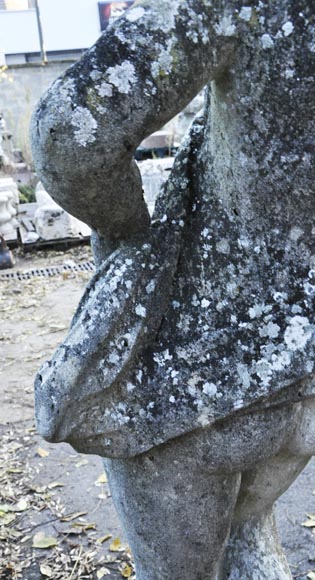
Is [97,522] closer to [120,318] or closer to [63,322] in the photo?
[120,318]

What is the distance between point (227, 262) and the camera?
1013 millimetres

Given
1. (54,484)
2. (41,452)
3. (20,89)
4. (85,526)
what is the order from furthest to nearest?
(20,89) < (41,452) < (54,484) < (85,526)

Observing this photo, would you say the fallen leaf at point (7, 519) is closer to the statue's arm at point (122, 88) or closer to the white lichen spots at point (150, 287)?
the white lichen spots at point (150, 287)

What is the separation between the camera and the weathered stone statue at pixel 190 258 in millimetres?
881

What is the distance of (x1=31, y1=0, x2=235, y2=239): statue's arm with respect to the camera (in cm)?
87

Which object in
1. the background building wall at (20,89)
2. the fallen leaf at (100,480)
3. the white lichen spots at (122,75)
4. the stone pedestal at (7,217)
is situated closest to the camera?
the white lichen spots at (122,75)

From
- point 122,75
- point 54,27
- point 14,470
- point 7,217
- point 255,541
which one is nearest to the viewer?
point 122,75

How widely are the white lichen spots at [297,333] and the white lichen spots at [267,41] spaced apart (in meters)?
0.36

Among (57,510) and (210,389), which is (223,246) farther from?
(57,510)

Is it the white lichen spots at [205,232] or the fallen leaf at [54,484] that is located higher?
the white lichen spots at [205,232]

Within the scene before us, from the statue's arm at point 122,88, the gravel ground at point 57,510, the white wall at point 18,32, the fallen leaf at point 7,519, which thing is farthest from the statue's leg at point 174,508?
the white wall at point 18,32

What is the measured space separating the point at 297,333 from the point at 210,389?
144 millimetres

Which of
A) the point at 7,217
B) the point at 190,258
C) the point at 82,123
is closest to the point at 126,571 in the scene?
the point at 190,258

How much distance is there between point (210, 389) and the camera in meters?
1.00
